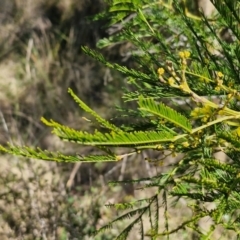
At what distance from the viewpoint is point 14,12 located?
17.7 ft

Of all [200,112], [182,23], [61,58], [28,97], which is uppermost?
[182,23]

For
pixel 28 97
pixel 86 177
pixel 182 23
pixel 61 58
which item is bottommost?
pixel 86 177

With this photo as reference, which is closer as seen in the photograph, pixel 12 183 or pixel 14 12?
pixel 12 183

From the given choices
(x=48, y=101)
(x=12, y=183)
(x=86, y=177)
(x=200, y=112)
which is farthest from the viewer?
(x=48, y=101)

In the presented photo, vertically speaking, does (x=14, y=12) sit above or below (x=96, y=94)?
above

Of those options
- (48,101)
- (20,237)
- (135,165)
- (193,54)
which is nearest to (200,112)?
(193,54)

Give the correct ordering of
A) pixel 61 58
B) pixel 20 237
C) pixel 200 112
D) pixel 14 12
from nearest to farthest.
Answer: pixel 200 112 → pixel 20 237 → pixel 61 58 → pixel 14 12

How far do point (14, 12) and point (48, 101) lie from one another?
1.43 m

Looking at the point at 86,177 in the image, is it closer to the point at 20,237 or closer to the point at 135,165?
the point at 135,165

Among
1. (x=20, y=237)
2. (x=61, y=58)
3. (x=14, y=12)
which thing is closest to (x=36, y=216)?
(x=20, y=237)

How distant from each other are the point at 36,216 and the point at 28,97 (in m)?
1.94

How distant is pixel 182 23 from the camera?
1166mm

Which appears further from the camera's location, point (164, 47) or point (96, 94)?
point (96, 94)

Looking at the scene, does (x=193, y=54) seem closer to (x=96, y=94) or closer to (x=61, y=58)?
(x=96, y=94)
